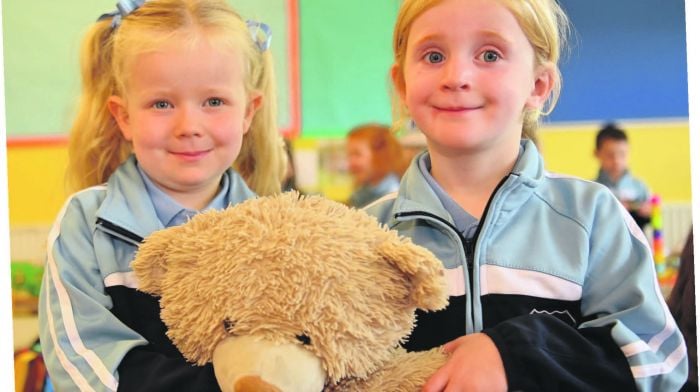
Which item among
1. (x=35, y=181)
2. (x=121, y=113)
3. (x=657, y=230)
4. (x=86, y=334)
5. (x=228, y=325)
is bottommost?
(x=657, y=230)

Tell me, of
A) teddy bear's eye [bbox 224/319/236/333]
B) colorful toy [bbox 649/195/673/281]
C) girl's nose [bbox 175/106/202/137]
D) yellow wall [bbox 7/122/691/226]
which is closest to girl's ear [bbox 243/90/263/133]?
girl's nose [bbox 175/106/202/137]

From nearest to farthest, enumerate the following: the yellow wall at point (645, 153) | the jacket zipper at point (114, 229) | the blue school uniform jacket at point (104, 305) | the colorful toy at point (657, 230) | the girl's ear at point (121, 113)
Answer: the blue school uniform jacket at point (104, 305)
the jacket zipper at point (114, 229)
the girl's ear at point (121, 113)
the colorful toy at point (657, 230)
the yellow wall at point (645, 153)

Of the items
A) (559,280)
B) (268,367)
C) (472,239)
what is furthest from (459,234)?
(268,367)

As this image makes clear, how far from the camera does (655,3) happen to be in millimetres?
2133

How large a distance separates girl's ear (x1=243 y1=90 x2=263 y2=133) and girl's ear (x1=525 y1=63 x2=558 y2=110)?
0.42 m

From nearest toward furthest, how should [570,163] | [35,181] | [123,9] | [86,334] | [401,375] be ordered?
[401,375]
[86,334]
[123,9]
[35,181]
[570,163]

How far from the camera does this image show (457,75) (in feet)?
2.95

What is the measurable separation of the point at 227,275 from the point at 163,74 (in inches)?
16.4

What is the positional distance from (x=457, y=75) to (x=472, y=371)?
356mm

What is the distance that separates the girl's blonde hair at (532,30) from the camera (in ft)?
3.08

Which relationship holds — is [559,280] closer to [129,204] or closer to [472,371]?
[472,371]

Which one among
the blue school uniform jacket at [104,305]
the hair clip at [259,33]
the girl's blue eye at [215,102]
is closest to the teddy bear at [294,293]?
the blue school uniform jacket at [104,305]

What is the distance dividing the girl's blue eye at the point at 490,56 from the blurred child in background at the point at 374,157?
152 cm

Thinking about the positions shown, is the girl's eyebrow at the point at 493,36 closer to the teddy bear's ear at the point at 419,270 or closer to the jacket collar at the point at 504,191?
the jacket collar at the point at 504,191
